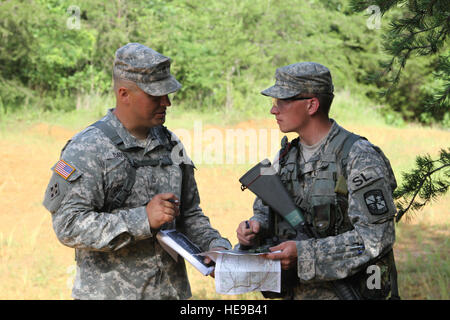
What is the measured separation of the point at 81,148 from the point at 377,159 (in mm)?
1346

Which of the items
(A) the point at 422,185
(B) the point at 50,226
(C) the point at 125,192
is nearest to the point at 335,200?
(C) the point at 125,192

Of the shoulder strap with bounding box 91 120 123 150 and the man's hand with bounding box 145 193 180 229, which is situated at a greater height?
the shoulder strap with bounding box 91 120 123 150

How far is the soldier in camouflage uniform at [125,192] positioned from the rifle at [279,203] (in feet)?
1.18

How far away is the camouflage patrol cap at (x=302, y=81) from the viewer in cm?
298

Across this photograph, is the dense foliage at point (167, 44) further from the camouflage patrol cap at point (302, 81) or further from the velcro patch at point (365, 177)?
the velcro patch at point (365, 177)

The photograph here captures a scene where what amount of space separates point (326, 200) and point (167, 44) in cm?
1534

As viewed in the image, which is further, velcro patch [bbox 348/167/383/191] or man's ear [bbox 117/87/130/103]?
man's ear [bbox 117/87/130/103]

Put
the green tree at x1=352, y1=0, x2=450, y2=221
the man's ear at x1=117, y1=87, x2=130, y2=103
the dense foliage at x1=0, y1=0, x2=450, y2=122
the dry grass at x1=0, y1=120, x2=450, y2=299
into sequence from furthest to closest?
the dense foliage at x1=0, y1=0, x2=450, y2=122 < the dry grass at x1=0, y1=120, x2=450, y2=299 < the green tree at x1=352, y1=0, x2=450, y2=221 < the man's ear at x1=117, y1=87, x2=130, y2=103

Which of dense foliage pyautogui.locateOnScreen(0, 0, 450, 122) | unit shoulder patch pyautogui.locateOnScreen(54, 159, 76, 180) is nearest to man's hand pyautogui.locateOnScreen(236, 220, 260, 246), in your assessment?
unit shoulder patch pyautogui.locateOnScreen(54, 159, 76, 180)

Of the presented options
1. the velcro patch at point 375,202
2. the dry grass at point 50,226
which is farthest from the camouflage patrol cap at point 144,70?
the dry grass at point 50,226

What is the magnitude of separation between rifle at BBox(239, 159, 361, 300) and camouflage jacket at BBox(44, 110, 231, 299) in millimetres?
360

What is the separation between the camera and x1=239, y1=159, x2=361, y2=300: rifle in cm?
281

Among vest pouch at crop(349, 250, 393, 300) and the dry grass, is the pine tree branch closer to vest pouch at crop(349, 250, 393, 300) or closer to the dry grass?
vest pouch at crop(349, 250, 393, 300)

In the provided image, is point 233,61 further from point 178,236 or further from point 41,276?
point 178,236
